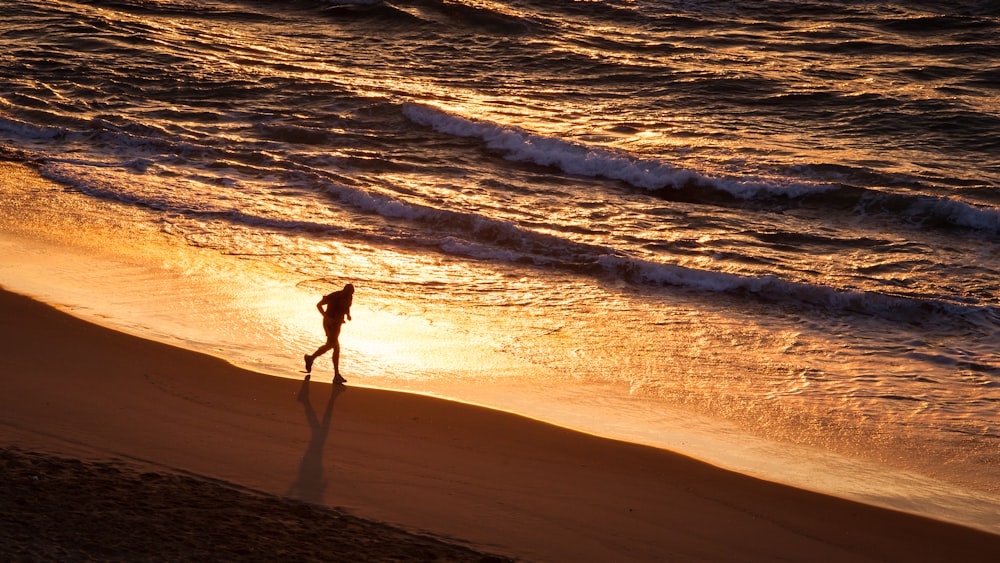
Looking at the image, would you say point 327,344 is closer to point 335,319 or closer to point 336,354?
point 336,354

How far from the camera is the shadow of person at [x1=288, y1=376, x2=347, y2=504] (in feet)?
21.4

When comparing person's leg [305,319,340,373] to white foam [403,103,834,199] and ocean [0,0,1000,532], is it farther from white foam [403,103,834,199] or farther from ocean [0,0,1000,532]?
white foam [403,103,834,199]

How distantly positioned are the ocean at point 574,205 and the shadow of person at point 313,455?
0.69 m

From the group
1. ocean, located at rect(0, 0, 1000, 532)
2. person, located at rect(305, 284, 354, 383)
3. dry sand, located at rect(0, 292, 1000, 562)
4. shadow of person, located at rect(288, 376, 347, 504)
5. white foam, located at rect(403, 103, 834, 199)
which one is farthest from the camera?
white foam, located at rect(403, 103, 834, 199)

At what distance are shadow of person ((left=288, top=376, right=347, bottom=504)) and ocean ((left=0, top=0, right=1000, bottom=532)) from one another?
2.25ft

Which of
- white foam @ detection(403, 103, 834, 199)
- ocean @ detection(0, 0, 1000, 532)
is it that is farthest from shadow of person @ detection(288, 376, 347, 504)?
white foam @ detection(403, 103, 834, 199)

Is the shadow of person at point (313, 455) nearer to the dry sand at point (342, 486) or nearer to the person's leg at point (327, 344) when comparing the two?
the dry sand at point (342, 486)

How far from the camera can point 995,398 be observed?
9344 mm

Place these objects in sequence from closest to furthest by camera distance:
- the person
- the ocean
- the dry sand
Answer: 1. the dry sand
2. the person
3. the ocean

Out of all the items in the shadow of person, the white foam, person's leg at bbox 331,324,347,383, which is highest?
the white foam

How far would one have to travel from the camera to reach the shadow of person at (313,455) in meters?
6.51

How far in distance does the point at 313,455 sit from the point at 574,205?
8.85 m

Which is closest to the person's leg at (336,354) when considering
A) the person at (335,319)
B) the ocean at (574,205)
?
the person at (335,319)

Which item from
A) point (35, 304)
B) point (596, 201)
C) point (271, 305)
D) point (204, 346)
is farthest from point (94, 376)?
point (596, 201)
